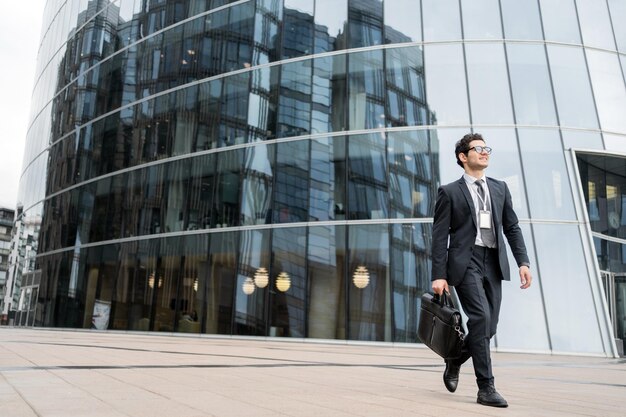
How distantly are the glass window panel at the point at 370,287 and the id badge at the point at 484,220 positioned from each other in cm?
1062

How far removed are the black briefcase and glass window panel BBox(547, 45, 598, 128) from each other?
13.0 meters

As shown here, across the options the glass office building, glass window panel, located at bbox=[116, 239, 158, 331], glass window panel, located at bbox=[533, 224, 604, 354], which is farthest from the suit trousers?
glass window panel, located at bbox=[116, 239, 158, 331]

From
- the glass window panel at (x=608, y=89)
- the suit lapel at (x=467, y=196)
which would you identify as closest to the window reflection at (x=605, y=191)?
the glass window panel at (x=608, y=89)

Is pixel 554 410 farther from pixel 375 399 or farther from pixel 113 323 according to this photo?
pixel 113 323

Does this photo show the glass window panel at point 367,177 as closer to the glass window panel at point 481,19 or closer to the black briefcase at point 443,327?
the glass window panel at point 481,19

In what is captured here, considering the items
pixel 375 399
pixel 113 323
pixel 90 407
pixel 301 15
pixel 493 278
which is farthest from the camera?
pixel 113 323

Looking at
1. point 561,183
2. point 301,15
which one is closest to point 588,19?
point 561,183

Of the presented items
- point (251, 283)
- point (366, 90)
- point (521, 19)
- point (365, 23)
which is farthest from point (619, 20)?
point (251, 283)

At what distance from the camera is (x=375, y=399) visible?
3889 mm

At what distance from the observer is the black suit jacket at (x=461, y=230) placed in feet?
13.6

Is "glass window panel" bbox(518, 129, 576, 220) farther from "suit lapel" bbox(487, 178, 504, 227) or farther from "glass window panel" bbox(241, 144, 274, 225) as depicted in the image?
"suit lapel" bbox(487, 178, 504, 227)

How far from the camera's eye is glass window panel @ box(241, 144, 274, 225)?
17.0 metres

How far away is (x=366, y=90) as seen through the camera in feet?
54.8

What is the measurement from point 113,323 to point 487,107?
15.0m
